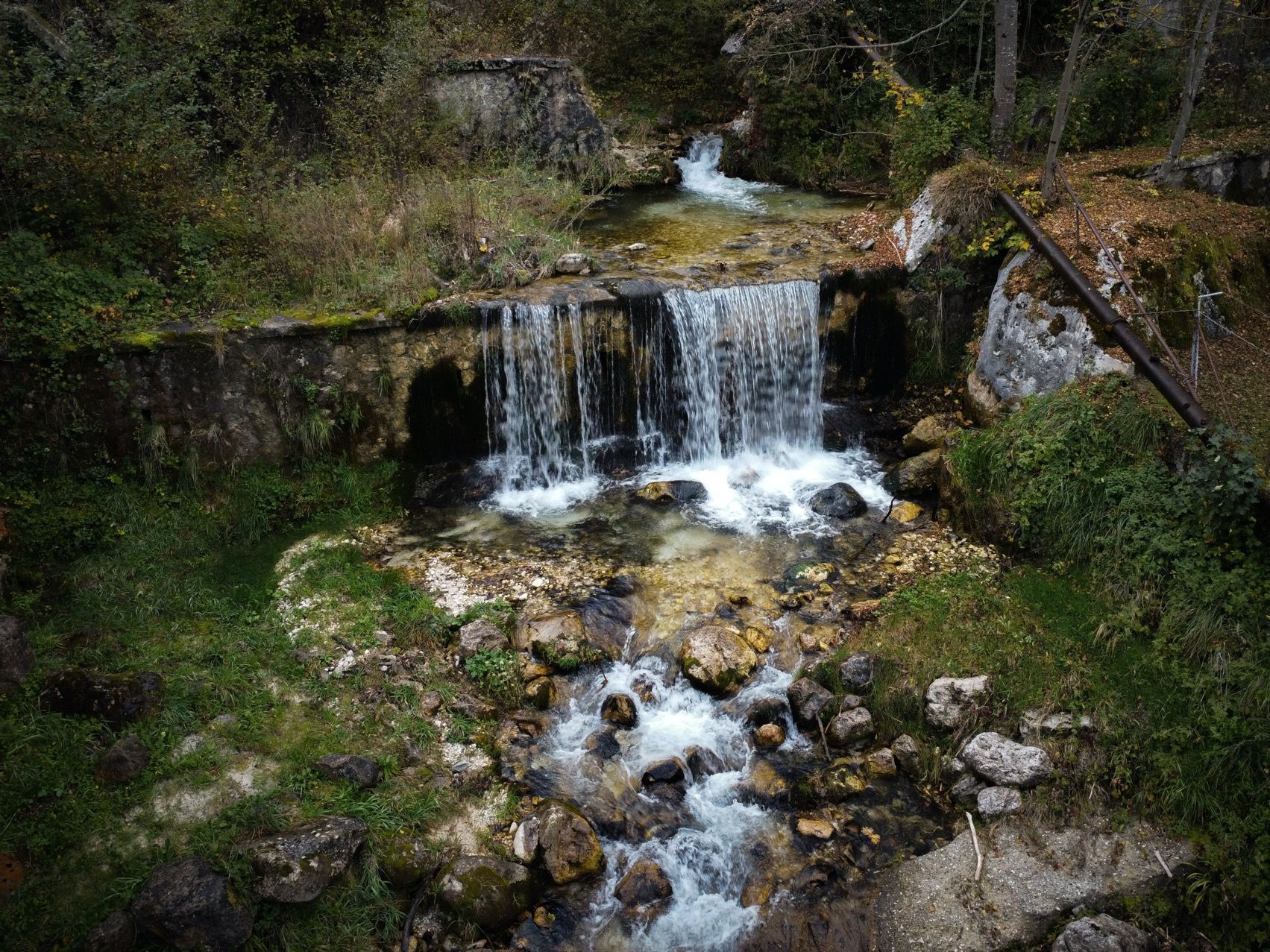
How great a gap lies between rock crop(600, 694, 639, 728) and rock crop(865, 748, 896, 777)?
6.20 ft

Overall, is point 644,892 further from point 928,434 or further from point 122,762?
point 928,434

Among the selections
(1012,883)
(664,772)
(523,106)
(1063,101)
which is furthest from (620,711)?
(523,106)

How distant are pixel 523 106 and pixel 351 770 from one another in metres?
12.9

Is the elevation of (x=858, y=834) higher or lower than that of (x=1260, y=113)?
lower

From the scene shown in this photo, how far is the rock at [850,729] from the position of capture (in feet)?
19.6

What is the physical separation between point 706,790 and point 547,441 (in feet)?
16.5

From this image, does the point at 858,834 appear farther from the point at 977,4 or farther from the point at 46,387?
the point at 977,4

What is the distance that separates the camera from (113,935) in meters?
4.21

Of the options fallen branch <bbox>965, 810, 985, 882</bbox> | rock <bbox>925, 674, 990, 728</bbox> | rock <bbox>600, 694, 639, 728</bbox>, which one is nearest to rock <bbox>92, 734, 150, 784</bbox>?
rock <bbox>600, 694, 639, 728</bbox>

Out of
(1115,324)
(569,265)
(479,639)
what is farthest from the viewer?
(569,265)

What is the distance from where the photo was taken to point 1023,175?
10586 millimetres

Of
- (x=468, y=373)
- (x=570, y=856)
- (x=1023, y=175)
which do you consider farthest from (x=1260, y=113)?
(x=570, y=856)

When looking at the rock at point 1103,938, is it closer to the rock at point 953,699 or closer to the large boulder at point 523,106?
the rock at point 953,699

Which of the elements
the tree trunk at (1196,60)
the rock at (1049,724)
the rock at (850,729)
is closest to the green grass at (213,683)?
the rock at (850,729)
